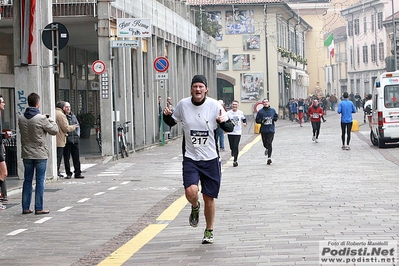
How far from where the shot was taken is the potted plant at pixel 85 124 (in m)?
37.2

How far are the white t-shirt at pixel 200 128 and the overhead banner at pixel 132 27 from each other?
15355 mm

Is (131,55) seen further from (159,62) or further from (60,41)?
(60,41)

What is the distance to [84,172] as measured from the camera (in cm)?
2052

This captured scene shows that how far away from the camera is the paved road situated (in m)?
8.46

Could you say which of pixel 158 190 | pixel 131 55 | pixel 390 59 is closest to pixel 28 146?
pixel 158 190

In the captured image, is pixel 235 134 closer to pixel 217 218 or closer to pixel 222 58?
pixel 217 218

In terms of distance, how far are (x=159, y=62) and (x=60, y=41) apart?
11671mm

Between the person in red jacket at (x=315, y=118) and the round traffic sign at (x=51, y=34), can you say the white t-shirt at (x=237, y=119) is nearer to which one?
the round traffic sign at (x=51, y=34)

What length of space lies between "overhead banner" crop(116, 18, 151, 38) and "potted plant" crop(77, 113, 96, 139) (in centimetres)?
1333

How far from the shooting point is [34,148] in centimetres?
1241

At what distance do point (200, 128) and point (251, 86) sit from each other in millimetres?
54265

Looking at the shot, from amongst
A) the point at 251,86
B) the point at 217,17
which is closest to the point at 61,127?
the point at 251,86

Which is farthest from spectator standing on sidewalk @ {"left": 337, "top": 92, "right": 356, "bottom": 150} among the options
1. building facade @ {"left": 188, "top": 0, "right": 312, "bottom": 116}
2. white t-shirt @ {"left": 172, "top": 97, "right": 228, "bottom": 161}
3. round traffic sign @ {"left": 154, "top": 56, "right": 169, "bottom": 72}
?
building facade @ {"left": 188, "top": 0, "right": 312, "bottom": 116}

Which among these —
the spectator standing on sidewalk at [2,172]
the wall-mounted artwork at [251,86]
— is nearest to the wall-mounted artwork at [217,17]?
the wall-mounted artwork at [251,86]
